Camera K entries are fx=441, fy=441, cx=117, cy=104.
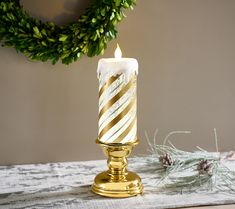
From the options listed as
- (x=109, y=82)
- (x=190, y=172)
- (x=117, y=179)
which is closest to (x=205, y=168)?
(x=190, y=172)

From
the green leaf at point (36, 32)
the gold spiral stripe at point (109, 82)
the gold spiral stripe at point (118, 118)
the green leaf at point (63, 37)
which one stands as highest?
the green leaf at point (36, 32)

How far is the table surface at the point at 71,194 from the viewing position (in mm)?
1062

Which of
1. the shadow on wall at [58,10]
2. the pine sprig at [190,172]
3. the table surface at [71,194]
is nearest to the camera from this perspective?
the table surface at [71,194]

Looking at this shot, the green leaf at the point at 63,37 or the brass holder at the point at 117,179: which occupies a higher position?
the green leaf at the point at 63,37

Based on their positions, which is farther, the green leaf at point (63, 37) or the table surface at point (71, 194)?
the green leaf at point (63, 37)

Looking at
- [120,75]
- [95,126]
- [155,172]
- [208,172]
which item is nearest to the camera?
[120,75]

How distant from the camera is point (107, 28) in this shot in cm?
128

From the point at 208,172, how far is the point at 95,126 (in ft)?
1.32

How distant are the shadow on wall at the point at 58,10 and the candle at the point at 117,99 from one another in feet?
0.94

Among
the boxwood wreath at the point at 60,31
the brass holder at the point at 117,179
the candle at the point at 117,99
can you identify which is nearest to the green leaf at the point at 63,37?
the boxwood wreath at the point at 60,31

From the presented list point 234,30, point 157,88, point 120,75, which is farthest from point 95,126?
point 234,30

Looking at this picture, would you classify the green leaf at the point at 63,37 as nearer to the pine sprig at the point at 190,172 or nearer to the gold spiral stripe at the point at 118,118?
the gold spiral stripe at the point at 118,118

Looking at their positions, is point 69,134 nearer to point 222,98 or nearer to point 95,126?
point 95,126

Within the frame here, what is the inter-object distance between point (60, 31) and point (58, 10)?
0.08 meters
